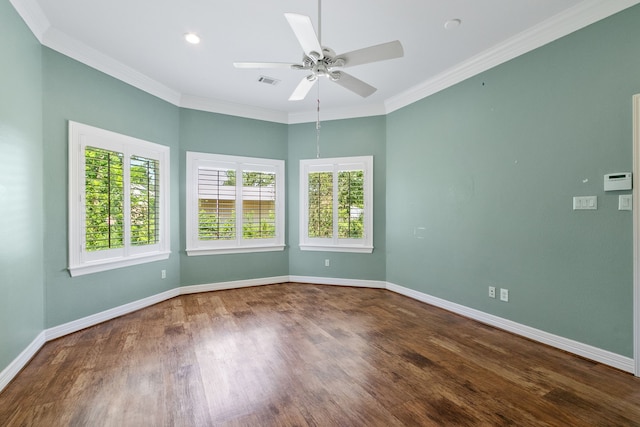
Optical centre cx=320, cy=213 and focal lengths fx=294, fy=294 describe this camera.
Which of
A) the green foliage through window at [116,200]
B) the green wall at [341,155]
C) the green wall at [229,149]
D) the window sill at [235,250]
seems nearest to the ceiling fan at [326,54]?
the green foliage through window at [116,200]

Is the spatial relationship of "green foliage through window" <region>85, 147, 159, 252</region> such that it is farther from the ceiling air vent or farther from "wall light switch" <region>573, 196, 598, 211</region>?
"wall light switch" <region>573, 196, 598, 211</region>

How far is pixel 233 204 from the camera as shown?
16.2ft

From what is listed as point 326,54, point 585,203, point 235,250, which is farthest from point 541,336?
point 235,250

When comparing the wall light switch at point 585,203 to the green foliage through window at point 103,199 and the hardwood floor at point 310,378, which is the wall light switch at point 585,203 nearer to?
the hardwood floor at point 310,378

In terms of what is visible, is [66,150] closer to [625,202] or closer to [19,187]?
[19,187]

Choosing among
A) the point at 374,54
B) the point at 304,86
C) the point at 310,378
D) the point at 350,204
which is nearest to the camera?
the point at 374,54

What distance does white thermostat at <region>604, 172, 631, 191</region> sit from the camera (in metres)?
2.35

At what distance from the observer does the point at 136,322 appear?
346cm

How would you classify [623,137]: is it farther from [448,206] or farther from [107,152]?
[107,152]

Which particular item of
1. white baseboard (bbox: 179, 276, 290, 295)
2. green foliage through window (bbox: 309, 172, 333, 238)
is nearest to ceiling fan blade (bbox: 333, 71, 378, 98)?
green foliage through window (bbox: 309, 172, 333, 238)

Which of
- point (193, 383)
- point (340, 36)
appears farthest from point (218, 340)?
point (340, 36)

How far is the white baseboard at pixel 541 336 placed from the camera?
2.42 meters

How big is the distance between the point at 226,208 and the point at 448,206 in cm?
340

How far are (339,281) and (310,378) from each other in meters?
2.88
